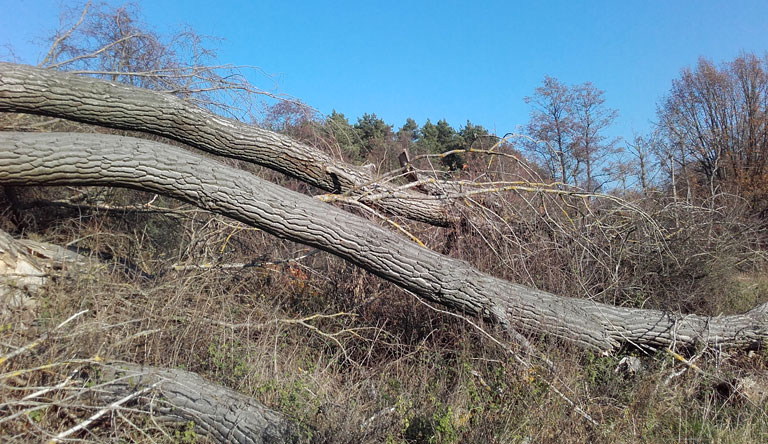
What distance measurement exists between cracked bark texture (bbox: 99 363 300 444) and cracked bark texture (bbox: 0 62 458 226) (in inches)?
85.7

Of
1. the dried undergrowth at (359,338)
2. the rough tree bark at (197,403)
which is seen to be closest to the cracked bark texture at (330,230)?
the dried undergrowth at (359,338)

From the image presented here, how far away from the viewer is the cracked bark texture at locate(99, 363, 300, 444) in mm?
2822

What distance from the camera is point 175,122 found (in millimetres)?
4371

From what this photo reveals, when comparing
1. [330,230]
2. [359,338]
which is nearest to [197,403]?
[330,230]

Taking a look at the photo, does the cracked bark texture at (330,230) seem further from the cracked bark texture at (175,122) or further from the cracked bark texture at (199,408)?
the cracked bark texture at (199,408)

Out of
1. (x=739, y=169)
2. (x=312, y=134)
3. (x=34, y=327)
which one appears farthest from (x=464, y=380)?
(x=739, y=169)

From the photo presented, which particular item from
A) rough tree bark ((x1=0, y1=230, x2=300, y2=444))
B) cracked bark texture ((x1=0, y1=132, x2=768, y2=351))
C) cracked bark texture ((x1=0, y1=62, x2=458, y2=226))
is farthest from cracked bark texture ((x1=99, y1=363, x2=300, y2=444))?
cracked bark texture ((x1=0, y1=62, x2=458, y2=226))

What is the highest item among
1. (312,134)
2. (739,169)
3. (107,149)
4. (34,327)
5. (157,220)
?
(739,169)

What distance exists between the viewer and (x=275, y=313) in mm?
4461

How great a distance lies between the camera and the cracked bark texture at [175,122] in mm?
4035

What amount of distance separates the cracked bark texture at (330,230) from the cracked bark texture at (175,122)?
47 cm

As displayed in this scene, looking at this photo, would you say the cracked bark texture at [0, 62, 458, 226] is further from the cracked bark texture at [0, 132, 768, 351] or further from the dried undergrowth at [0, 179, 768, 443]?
the dried undergrowth at [0, 179, 768, 443]

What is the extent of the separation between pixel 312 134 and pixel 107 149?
3199 mm

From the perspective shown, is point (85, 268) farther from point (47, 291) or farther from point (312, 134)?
point (312, 134)
